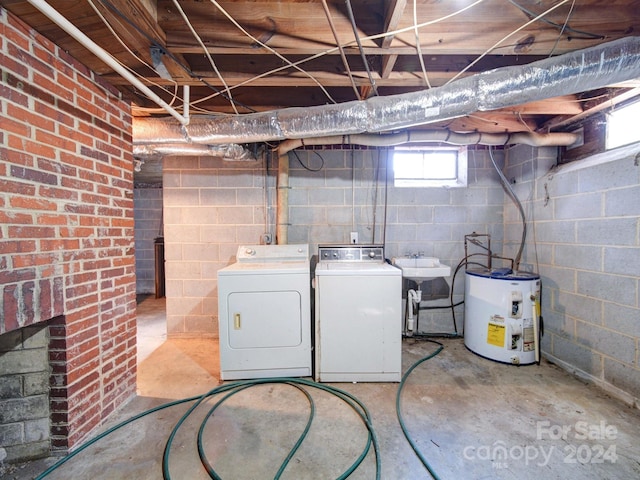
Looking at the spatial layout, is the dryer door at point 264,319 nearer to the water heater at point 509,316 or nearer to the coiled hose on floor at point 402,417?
the coiled hose on floor at point 402,417

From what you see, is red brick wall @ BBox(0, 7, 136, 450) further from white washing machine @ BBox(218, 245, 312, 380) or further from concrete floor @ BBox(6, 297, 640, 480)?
white washing machine @ BBox(218, 245, 312, 380)

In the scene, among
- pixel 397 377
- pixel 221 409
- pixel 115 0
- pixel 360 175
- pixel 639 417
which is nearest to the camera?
pixel 115 0

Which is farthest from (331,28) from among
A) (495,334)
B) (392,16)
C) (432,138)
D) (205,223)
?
(495,334)

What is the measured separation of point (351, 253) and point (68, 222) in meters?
2.04

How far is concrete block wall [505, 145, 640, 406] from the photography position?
178 centimetres

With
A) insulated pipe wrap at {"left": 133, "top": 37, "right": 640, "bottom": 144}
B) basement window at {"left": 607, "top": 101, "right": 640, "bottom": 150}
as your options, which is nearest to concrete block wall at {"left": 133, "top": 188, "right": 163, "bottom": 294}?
insulated pipe wrap at {"left": 133, "top": 37, "right": 640, "bottom": 144}

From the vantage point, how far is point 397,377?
2061mm

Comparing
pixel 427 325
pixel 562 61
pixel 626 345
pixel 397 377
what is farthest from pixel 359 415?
pixel 562 61

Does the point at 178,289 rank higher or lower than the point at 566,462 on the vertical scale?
higher

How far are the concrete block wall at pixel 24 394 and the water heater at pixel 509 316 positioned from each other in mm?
3082

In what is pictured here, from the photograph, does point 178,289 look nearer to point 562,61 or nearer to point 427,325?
point 427,325

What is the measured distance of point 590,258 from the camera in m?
2.03

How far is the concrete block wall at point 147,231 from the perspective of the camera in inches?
196

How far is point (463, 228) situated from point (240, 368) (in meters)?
2.58
